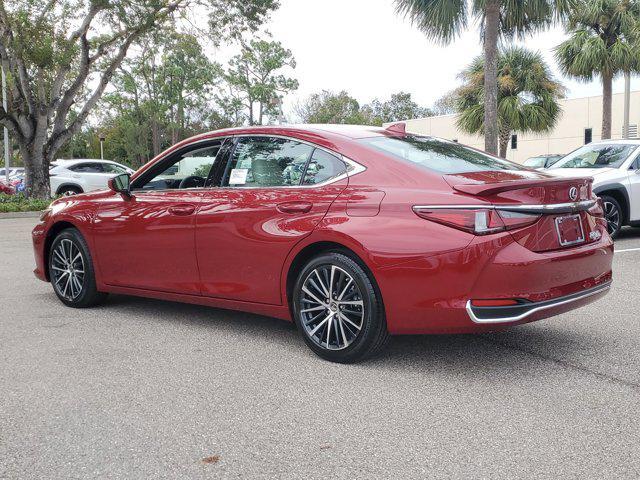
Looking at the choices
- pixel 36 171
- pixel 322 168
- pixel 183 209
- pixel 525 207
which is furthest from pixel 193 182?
pixel 36 171

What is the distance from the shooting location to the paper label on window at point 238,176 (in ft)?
16.8

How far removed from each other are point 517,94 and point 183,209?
30.3 metres

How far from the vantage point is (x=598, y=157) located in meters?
11.1

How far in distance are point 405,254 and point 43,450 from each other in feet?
7.01

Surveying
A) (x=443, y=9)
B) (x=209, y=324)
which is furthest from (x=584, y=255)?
(x=443, y=9)

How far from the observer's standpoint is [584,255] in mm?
4285

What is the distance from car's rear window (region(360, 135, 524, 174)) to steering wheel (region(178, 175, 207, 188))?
4.61 ft

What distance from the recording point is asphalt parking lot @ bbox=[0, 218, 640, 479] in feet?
9.86

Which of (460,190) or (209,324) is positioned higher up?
(460,190)

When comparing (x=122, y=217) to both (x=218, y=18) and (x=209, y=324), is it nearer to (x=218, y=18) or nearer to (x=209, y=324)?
(x=209, y=324)

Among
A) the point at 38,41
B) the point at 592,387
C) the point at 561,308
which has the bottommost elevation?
the point at 592,387

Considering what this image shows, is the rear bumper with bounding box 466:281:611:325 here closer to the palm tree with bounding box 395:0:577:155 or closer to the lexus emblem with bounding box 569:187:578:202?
the lexus emblem with bounding box 569:187:578:202

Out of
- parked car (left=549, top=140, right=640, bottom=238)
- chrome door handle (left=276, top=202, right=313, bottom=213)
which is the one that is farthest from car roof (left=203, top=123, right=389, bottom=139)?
parked car (left=549, top=140, right=640, bottom=238)

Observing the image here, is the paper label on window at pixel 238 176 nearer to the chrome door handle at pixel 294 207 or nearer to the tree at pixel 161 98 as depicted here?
the chrome door handle at pixel 294 207
